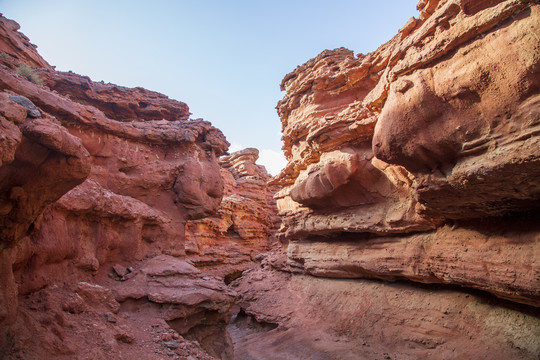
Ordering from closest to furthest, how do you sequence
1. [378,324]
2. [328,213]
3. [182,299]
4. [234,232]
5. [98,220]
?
1. [182,299]
2. [98,220]
3. [378,324]
4. [328,213]
5. [234,232]

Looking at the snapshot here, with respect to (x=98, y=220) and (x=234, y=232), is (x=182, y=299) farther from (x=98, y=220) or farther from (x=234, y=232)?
(x=234, y=232)

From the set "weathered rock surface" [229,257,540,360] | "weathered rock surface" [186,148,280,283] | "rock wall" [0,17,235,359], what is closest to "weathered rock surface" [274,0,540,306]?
"weathered rock surface" [229,257,540,360]

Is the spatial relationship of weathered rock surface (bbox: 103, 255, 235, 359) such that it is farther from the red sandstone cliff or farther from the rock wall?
the red sandstone cliff

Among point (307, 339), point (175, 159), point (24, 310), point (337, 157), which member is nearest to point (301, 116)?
point (337, 157)

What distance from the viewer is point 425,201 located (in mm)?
6492

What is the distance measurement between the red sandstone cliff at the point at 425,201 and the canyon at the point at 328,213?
4 cm

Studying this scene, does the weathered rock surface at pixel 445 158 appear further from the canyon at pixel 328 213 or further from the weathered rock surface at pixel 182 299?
the weathered rock surface at pixel 182 299

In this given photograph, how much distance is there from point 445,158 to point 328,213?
17.1ft

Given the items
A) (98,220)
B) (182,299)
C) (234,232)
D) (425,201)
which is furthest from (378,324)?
(234,232)

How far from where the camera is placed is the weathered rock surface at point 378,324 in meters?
5.95

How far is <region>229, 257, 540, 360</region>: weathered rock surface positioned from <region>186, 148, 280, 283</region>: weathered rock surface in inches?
192

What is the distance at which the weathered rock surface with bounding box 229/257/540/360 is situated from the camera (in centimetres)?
595

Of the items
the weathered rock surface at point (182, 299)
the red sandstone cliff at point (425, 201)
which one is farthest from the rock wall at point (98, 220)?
the red sandstone cliff at point (425, 201)

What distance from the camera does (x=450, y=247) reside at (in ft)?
22.3
